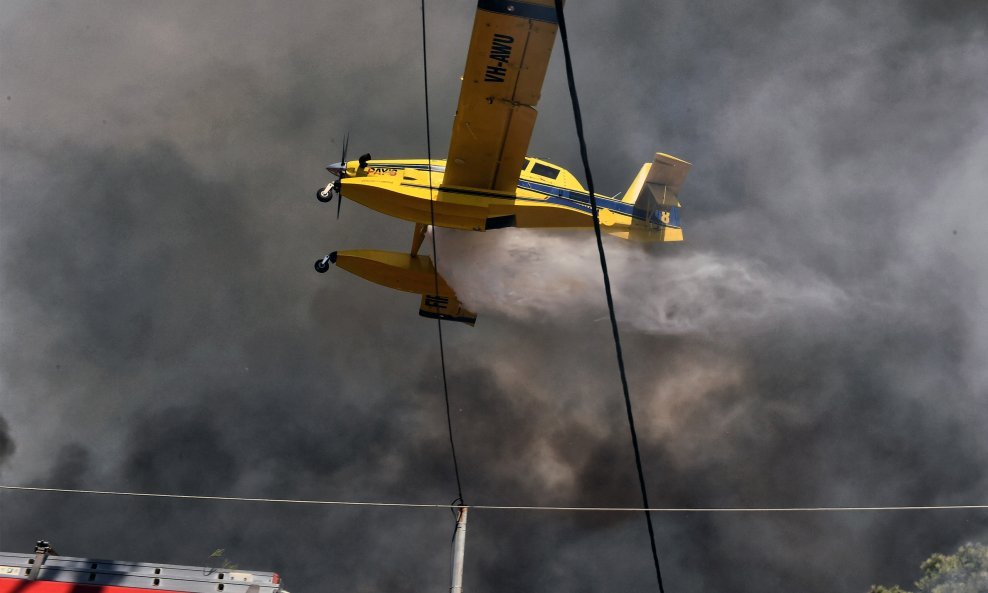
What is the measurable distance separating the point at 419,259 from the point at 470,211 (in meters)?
3.53

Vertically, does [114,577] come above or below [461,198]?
below

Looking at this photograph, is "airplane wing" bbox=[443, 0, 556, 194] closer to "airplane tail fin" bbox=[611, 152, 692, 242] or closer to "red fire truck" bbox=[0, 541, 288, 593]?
"airplane tail fin" bbox=[611, 152, 692, 242]

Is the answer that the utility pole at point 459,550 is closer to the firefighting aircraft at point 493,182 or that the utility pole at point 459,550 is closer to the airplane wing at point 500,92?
the firefighting aircraft at point 493,182

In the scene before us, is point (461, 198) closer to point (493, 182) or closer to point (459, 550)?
point (493, 182)

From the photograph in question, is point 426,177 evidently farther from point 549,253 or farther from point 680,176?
point 680,176

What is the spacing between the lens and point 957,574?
25578 millimetres

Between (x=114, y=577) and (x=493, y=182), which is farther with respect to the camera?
(x=493, y=182)

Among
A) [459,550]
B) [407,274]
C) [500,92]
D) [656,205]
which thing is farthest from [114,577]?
[656,205]

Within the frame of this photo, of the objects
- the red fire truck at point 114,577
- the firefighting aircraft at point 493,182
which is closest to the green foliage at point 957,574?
the firefighting aircraft at point 493,182

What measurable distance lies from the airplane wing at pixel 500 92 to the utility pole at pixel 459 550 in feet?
42.3

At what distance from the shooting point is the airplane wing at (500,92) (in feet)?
73.0

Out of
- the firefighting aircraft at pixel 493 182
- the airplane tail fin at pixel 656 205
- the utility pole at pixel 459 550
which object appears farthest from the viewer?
the airplane tail fin at pixel 656 205

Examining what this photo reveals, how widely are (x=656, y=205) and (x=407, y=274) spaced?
318 inches

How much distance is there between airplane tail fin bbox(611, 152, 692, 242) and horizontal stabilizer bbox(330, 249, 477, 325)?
5.64 meters
